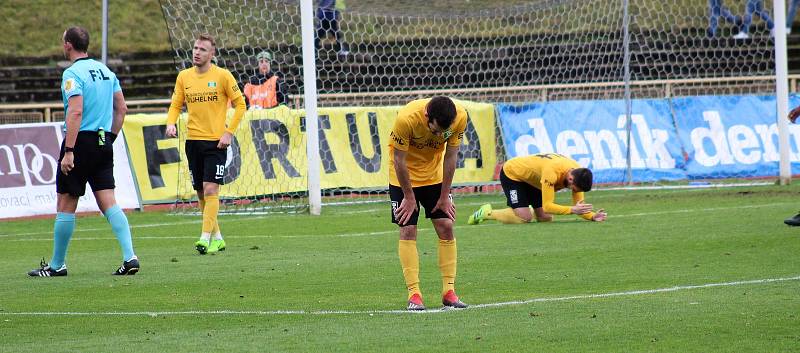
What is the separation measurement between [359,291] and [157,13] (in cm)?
3015

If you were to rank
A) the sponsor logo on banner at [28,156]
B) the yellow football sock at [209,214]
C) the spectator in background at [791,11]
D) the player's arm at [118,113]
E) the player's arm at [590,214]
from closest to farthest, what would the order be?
the player's arm at [118,113] < the yellow football sock at [209,214] < the player's arm at [590,214] < the sponsor logo on banner at [28,156] < the spectator in background at [791,11]

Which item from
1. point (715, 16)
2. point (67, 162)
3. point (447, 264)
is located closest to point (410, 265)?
point (447, 264)

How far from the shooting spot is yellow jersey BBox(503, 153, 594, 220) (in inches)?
606

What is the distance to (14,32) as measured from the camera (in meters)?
37.2

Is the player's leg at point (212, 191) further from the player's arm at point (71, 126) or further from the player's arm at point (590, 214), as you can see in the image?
the player's arm at point (590, 214)

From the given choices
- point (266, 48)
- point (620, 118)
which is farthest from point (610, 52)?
point (266, 48)

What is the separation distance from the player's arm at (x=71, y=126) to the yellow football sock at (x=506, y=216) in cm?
634

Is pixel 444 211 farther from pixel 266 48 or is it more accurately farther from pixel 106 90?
pixel 266 48

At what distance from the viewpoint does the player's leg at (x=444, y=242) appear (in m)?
8.88

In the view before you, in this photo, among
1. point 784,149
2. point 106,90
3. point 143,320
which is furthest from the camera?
point 784,149

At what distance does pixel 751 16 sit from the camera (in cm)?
2819

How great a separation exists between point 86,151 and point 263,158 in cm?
860

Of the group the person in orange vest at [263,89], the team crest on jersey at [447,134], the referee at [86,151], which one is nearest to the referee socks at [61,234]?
the referee at [86,151]

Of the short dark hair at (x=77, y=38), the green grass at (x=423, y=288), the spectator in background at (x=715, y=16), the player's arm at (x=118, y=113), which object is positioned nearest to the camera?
the green grass at (x=423, y=288)
